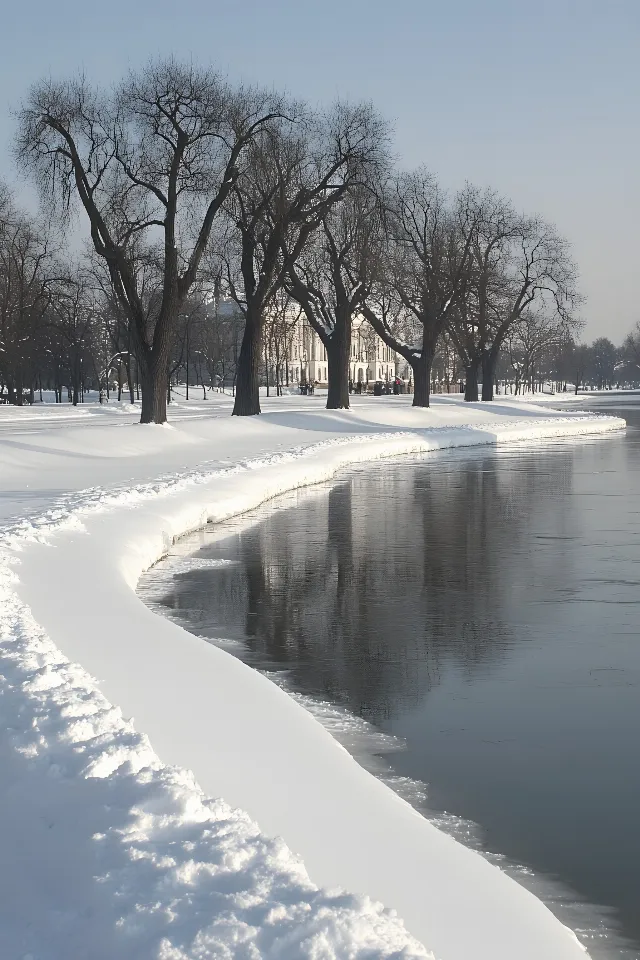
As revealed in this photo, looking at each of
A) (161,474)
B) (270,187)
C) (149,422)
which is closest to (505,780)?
(161,474)

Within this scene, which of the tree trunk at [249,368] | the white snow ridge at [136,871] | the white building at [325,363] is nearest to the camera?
the white snow ridge at [136,871]

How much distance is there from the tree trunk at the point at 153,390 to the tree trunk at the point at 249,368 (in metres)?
5.87

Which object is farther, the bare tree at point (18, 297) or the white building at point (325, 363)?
the white building at point (325, 363)

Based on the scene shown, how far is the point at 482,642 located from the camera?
9.99 m

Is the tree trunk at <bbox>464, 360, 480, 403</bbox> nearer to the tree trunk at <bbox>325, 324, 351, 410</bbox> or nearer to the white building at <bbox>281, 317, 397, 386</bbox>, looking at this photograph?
the tree trunk at <bbox>325, 324, 351, 410</bbox>

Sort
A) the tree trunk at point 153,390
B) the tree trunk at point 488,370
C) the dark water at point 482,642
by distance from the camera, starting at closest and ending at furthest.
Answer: the dark water at point 482,642 → the tree trunk at point 153,390 → the tree trunk at point 488,370

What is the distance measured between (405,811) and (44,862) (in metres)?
1.86

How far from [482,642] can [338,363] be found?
4016 centimetres

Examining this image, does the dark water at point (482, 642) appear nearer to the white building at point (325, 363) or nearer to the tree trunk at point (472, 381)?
the tree trunk at point (472, 381)

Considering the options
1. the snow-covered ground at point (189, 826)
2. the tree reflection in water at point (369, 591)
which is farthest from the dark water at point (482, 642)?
the snow-covered ground at point (189, 826)

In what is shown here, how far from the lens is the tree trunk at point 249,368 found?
41.6 m

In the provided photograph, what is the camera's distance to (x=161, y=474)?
22.4 meters

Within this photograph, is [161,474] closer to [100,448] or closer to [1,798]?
[100,448]

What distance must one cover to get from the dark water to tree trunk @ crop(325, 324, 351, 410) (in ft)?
92.7
